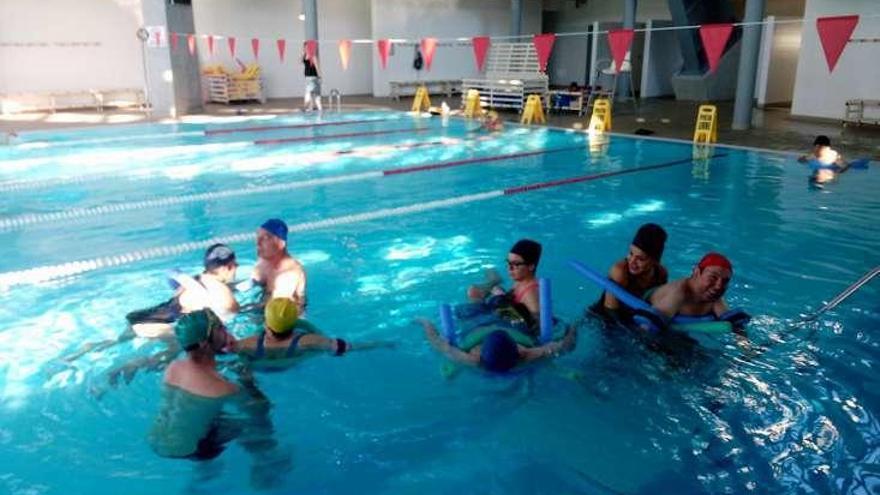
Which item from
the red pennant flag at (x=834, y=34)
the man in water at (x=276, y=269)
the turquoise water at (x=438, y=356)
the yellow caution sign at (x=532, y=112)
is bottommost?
the turquoise water at (x=438, y=356)

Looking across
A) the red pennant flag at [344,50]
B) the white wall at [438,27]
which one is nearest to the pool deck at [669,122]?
the red pennant flag at [344,50]

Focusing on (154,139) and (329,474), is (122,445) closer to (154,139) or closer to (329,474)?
(329,474)

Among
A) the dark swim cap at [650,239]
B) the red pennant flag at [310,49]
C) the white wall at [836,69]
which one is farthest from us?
the red pennant flag at [310,49]

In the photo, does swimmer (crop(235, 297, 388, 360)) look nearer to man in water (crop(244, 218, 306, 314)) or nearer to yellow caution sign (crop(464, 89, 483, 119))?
man in water (crop(244, 218, 306, 314))

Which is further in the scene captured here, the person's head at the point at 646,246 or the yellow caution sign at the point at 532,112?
the yellow caution sign at the point at 532,112

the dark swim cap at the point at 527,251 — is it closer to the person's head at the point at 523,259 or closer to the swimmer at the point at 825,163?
the person's head at the point at 523,259

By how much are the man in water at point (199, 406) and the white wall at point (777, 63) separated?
794 inches

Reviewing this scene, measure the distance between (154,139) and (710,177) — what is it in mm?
10411

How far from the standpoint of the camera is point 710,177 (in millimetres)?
10031

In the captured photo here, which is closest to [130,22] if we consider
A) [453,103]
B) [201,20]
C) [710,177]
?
[201,20]

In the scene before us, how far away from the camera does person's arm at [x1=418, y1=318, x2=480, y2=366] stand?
3.98m

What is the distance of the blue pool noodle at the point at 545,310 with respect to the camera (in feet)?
13.1

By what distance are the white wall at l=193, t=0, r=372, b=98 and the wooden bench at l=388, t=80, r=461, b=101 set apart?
2142 mm

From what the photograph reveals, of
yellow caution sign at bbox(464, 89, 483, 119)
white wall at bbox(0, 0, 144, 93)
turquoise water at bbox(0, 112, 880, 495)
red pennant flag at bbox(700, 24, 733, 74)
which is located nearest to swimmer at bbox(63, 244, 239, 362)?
turquoise water at bbox(0, 112, 880, 495)
